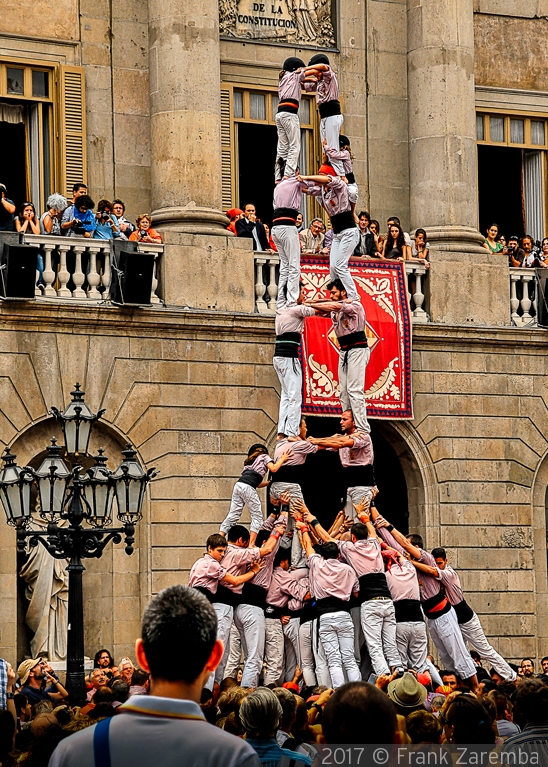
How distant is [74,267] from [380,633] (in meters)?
8.12

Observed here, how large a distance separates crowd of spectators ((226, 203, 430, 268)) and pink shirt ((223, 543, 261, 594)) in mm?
7439

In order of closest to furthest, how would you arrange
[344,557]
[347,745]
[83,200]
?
[347,745] < [344,557] < [83,200]

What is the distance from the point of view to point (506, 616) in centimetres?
2694

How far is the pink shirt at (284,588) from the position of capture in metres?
20.5

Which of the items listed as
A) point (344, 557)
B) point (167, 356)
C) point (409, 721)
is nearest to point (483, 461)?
point (167, 356)

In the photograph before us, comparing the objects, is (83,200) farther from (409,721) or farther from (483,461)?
(409,721)

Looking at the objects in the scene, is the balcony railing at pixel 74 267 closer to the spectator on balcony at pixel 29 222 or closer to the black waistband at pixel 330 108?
the spectator on balcony at pixel 29 222

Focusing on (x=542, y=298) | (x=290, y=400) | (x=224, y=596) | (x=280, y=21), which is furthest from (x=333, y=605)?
(x=280, y=21)

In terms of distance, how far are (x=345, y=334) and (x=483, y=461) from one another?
265 inches

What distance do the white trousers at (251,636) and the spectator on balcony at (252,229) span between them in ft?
26.5

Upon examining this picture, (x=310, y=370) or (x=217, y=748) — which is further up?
(x=310, y=370)

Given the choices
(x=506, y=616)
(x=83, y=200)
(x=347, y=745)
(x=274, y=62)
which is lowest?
(x=506, y=616)

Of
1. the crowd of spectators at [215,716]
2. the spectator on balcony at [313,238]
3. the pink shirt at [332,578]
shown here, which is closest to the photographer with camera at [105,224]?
the spectator on balcony at [313,238]

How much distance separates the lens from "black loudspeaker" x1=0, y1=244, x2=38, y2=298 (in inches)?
939
